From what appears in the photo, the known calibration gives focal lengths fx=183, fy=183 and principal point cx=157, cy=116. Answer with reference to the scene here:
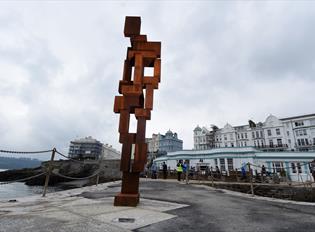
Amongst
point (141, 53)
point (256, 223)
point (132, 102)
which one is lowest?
point (256, 223)

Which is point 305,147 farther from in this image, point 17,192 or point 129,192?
point 17,192

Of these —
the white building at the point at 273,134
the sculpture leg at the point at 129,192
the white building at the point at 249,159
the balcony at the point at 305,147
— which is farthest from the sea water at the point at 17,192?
the balcony at the point at 305,147

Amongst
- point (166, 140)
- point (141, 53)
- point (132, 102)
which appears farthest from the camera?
point (166, 140)

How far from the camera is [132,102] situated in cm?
584

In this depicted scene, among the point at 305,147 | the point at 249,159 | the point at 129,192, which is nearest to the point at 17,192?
the point at 129,192

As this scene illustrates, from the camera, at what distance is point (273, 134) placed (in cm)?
5219

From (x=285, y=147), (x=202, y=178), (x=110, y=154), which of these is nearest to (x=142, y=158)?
(x=202, y=178)

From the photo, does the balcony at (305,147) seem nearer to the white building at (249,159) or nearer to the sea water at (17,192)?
the white building at (249,159)

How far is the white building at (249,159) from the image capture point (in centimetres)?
2827

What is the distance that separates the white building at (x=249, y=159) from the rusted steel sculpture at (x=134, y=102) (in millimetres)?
24341

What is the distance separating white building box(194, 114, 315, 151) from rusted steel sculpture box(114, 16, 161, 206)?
5549 centimetres

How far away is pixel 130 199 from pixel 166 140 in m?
78.8

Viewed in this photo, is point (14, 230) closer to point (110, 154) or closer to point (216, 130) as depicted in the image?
point (216, 130)

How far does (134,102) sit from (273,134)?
5763 cm
